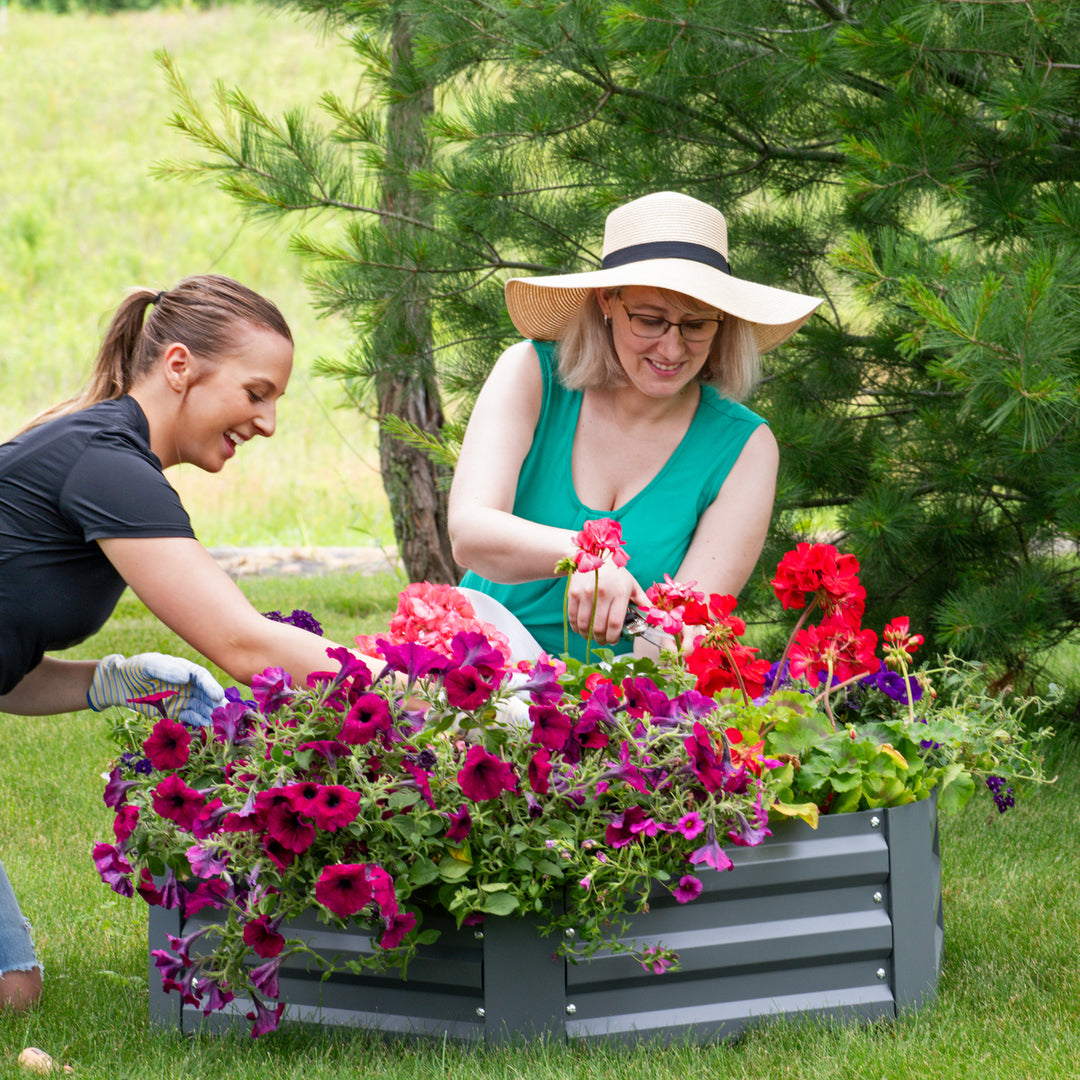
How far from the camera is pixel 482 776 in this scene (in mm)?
1570

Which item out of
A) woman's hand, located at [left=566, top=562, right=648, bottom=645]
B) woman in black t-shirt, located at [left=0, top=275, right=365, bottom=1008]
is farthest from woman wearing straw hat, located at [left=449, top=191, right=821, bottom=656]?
woman in black t-shirt, located at [left=0, top=275, right=365, bottom=1008]

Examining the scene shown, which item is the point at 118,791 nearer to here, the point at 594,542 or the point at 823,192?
the point at 594,542

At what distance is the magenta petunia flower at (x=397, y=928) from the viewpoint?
5.12ft

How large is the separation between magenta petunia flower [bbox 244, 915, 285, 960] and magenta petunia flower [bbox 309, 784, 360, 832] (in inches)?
6.7

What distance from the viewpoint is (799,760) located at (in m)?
1.84

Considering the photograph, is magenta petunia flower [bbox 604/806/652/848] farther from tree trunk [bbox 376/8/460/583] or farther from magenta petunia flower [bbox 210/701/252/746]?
tree trunk [bbox 376/8/460/583]

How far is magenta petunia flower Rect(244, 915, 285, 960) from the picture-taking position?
1561 millimetres

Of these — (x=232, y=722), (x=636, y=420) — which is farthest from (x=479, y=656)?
(x=636, y=420)

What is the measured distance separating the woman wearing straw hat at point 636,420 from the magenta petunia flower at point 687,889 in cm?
74

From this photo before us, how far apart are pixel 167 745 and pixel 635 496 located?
1177 mm

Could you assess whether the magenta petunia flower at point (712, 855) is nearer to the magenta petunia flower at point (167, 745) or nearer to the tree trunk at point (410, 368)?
the magenta petunia flower at point (167, 745)

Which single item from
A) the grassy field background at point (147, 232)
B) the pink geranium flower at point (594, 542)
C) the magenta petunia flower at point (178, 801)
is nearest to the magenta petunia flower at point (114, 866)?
the magenta petunia flower at point (178, 801)

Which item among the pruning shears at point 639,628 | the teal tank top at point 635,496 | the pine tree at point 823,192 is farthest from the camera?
the pine tree at point 823,192

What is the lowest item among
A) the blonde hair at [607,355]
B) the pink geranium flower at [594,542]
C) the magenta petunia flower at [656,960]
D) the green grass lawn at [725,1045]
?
the green grass lawn at [725,1045]
